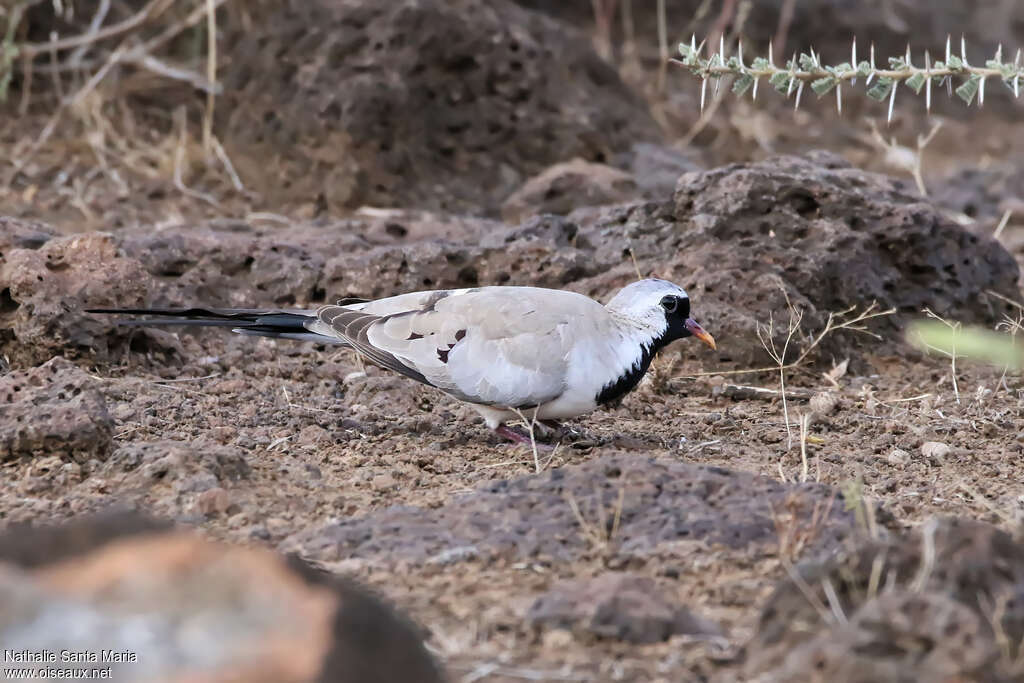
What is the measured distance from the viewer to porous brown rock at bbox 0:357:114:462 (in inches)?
159

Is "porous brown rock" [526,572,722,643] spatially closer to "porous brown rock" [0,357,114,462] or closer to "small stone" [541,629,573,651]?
"small stone" [541,629,573,651]

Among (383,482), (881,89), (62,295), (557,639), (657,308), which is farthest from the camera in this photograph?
(62,295)

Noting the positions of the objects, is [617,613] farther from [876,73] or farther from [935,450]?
[935,450]

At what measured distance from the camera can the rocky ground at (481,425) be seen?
2551mm

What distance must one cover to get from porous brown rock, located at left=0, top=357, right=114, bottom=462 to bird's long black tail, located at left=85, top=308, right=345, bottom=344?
1.79ft

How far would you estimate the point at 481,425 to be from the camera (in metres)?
4.88

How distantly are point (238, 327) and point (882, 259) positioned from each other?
2.82m

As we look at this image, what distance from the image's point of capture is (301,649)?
2332 mm

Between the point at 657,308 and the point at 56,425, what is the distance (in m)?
2.01

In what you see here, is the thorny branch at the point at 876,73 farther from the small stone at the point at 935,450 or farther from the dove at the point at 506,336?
the small stone at the point at 935,450

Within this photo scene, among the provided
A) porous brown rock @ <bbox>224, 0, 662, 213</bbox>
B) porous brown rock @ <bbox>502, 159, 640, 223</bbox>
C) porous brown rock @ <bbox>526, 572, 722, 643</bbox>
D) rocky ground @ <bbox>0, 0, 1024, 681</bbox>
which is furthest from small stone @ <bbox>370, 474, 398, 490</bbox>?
porous brown rock @ <bbox>224, 0, 662, 213</bbox>

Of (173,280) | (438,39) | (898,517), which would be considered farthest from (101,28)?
(898,517)

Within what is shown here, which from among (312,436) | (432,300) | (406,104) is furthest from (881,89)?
(406,104)

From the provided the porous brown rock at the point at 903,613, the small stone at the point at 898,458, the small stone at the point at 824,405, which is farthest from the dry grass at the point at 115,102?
→ the porous brown rock at the point at 903,613
